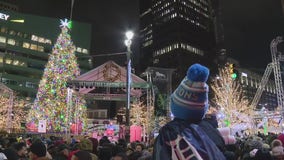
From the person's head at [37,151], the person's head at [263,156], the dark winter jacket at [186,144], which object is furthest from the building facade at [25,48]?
the dark winter jacket at [186,144]

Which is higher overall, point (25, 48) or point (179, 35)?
point (179, 35)

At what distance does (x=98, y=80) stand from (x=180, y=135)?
1823cm

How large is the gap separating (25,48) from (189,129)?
88.3 m

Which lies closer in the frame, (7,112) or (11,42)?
(7,112)

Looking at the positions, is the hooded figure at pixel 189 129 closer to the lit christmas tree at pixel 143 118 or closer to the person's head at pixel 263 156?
the person's head at pixel 263 156

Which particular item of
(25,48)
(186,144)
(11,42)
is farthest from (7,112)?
(25,48)

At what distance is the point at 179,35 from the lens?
372ft

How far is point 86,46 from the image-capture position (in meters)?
95.5

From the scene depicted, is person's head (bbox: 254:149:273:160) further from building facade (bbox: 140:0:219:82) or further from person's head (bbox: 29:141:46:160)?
building facade (bbox: 140:0:219:82)

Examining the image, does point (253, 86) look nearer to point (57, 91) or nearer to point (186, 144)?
point (57, 91)

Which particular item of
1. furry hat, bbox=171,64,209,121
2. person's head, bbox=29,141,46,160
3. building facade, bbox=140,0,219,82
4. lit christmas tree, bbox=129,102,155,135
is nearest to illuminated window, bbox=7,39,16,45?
lit christmas tree, bbox=129,102,155,135

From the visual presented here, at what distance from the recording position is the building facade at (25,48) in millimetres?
80000

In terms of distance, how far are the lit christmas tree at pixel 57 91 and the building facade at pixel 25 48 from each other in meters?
50.2

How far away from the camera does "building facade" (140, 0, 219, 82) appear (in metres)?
111
